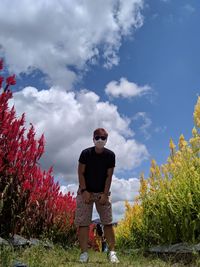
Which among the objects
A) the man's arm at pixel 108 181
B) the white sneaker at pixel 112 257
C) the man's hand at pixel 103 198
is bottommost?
the white sneaker at pixel 112 257

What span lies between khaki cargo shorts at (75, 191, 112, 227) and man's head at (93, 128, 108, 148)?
70 cm

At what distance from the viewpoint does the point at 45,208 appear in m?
8.20

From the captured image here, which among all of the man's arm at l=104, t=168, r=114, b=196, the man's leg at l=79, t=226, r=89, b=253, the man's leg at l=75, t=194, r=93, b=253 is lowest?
the man's leg at l=79, t=226, r=89, b=253

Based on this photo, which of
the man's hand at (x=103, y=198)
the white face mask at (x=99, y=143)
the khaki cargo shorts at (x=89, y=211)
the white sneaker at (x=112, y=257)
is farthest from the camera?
the khaki cargo shorts at (x=89, y=211)

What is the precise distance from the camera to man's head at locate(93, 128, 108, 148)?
20.4 feet

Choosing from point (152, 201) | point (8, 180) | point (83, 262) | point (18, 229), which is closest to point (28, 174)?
point (8, 180)

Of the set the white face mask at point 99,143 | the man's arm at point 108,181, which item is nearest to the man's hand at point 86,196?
the man's arm at point 108,181

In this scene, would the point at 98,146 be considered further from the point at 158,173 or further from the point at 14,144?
the point at 158,173

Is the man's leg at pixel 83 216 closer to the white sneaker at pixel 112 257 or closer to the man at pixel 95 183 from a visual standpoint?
the man at pixel 95 183

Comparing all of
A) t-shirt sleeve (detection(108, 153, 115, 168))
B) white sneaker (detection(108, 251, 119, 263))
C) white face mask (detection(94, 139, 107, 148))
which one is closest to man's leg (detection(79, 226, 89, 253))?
white sneaker (detection(108, 251, 119, 263))

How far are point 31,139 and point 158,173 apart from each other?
2.15m

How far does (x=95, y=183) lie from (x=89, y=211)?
0.41 metres

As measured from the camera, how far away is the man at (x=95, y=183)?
630cm

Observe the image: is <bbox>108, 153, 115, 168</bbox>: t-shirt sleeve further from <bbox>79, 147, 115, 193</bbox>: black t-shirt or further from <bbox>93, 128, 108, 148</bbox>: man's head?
<bbox>93, 128, 108, 148</bbox>: man's head
